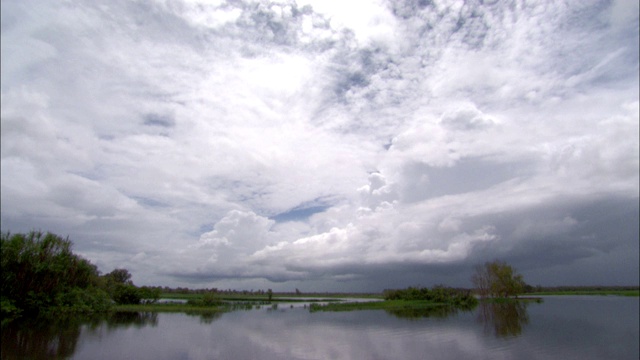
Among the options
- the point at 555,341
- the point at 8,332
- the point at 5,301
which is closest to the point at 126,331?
the point at 8,332

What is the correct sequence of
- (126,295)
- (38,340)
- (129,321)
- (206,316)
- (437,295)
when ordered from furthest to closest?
1. (437,295)
2. (126,295)
3. (206,316)
4. (129,321)
5. (38,340)

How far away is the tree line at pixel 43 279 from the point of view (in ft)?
Result: 138

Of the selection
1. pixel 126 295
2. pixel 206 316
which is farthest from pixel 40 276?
pixel 126 295

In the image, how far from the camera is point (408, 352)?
77.6 ft

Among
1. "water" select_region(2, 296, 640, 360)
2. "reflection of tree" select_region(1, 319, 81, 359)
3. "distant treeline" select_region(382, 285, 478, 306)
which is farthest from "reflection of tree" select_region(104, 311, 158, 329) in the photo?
"distant treeline" select_region(382, 285, 478, 306)

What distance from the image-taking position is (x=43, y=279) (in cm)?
4516

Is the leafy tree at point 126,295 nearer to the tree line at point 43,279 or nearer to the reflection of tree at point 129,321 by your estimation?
the tree line at point 43,279

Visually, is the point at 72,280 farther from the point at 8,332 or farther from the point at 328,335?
the point at 328,335

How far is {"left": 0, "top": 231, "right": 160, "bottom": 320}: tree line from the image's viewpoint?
4194 cm

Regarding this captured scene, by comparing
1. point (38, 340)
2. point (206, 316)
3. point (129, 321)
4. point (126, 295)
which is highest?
point (126, 295)

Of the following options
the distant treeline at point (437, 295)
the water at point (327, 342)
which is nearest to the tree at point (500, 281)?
the distant treeline at point (437, 295)

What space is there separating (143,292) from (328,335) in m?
51.9

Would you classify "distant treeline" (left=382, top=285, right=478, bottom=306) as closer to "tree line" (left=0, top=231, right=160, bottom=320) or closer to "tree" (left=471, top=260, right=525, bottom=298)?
"tree" (left=471, top=260, right=525, bottom=298)

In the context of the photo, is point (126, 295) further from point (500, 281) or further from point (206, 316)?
point (500, 281)
